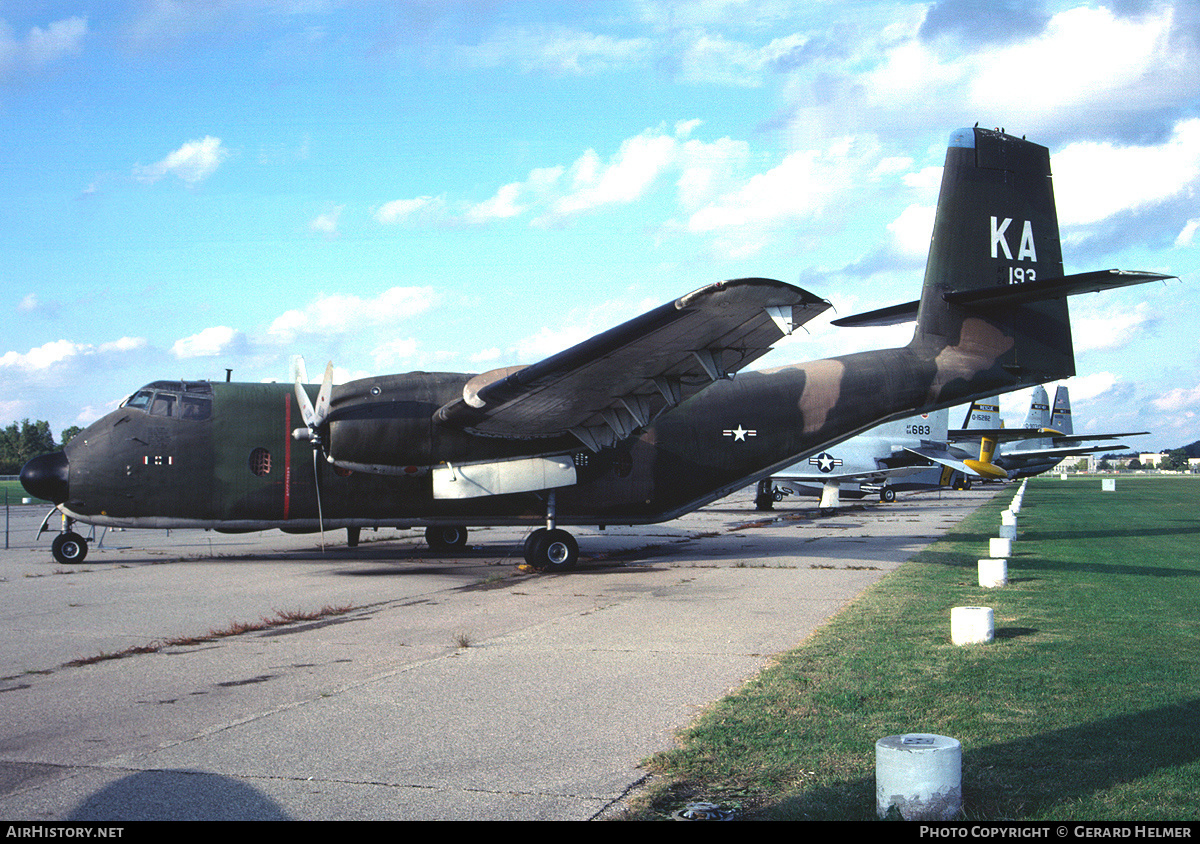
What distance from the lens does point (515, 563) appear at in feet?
59.4

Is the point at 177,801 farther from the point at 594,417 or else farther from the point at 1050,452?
the point at 1050,452

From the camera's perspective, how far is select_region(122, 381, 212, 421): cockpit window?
16.3m

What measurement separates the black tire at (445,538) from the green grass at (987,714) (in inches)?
467

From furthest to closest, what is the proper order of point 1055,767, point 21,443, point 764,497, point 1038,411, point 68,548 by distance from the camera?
point 21,443
point 1038,411
point 764,497
point 68,548
point 1055,767

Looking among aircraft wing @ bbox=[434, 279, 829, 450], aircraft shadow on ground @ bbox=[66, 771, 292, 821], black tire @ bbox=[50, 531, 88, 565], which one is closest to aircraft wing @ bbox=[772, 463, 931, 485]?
aircraft wing @ bbox=[434, 279, 829, 450]

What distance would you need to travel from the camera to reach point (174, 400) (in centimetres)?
1638

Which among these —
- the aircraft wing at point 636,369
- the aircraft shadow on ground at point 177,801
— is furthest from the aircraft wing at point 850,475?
the aircraft shadow on ground at point 177,801

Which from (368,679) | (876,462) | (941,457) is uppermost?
(941,457)

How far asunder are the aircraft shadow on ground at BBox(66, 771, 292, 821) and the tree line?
9614 centimetres

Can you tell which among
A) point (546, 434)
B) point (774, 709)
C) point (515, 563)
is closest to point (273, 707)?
point (774, 709)

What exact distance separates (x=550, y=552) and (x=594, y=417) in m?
2.93

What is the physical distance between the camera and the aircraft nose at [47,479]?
1586 centimetres

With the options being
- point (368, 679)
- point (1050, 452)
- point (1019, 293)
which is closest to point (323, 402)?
point (368, 679)
